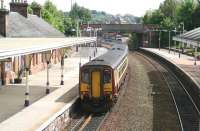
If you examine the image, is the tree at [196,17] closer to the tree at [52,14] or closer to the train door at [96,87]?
the tree at [52,14]

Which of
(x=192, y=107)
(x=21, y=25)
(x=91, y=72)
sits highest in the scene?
(x=21, y=25)

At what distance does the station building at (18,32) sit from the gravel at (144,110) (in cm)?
774

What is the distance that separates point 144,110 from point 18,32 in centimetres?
1838

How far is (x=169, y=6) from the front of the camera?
128m

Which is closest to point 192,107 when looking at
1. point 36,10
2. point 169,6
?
point 36,10

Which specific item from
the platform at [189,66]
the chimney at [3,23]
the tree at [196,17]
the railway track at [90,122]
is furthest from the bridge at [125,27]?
the railway track at [90,122]

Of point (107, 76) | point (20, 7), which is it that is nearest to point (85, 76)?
point (107, 76)

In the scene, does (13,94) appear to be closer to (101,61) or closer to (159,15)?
(101,61)

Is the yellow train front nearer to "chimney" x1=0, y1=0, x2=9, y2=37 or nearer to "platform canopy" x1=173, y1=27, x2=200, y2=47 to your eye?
"platform canopy" x1=173, y1=27, x2=200, y2=47

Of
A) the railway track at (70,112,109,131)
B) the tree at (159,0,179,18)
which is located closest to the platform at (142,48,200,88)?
the railway track at (70,112,109,131)

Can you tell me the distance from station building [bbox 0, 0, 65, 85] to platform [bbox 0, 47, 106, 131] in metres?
1.27

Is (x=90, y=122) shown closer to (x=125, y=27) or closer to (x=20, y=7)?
(x=20, y=7)

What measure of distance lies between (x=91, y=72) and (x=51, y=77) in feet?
48.5

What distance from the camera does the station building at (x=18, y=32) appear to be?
1351 inches
